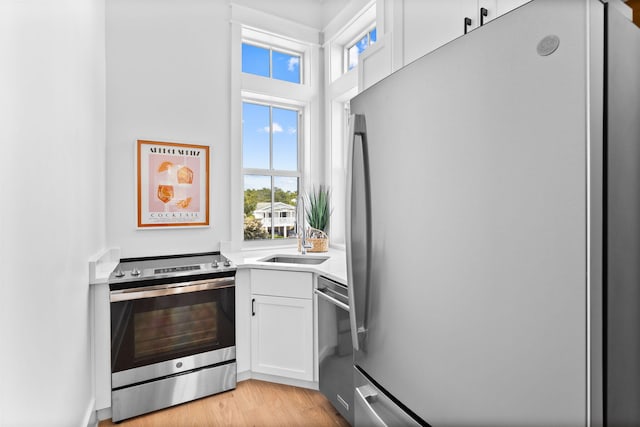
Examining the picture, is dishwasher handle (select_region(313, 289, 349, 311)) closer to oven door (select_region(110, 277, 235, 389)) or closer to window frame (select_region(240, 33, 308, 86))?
oven door (select_region(110, 277, 235, 389))

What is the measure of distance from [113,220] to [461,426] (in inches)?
97.6

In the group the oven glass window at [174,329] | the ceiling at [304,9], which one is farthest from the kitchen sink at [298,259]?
the ceiling at [304,9]

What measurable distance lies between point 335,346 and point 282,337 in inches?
19.3

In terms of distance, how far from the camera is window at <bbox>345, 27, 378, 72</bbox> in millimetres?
2781

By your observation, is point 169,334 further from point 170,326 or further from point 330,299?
point 330,299

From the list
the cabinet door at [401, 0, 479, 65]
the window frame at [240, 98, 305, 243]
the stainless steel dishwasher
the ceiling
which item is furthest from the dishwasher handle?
the ceiling

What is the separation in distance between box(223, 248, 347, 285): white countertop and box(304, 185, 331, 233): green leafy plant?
0.84 feet

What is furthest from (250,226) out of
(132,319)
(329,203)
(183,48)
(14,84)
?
(14,84)

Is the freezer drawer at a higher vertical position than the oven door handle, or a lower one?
lower

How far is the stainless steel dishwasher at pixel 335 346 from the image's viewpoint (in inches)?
68.6

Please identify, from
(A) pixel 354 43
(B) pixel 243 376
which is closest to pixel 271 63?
(A) pixel 354 43

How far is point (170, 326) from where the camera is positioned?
201cm

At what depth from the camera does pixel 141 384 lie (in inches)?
76.2

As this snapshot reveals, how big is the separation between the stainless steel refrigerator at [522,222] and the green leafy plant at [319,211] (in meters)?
2.12
